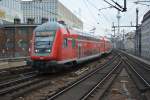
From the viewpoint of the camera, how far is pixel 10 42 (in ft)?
216

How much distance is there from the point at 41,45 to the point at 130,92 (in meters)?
7.80

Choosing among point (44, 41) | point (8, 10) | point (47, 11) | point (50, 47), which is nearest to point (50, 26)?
point (44, 41)

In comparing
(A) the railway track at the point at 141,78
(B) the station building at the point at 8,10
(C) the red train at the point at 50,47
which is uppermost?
(B) the station building at the point at 8,10

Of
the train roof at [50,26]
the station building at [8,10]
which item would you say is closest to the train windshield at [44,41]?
the train roof at [50,26]

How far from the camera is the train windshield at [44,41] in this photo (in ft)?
72.5

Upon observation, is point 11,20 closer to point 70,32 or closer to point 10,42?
point 10,42

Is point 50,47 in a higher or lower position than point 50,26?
lower

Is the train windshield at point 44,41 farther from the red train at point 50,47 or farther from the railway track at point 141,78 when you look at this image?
the railway track at point 141,78

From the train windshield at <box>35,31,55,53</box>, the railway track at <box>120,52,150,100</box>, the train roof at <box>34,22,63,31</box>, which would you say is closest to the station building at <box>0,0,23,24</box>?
the railway track at <box>120,52,150,100</box>

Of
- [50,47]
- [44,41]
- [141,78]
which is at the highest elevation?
[44,41]

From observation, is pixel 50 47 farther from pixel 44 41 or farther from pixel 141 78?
pixel 141 78

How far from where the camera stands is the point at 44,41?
22.4 meters

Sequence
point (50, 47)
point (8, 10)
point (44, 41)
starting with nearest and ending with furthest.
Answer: point (50, 47) < point (44, 41) < point (8, 10)

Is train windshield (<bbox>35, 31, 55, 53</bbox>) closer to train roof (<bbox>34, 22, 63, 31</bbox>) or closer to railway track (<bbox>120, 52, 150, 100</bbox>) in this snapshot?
train roof (<bbox>34, 22, 63, 31</bbox>)
